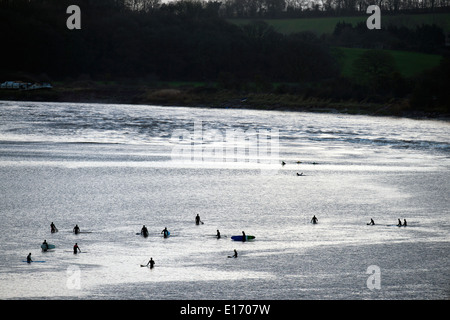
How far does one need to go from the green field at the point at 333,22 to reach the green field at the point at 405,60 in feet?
59.9

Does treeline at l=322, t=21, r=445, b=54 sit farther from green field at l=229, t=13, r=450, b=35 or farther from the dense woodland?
green field at l=229, t=13, r=450, b=35

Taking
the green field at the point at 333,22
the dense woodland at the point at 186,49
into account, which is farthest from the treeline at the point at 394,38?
the green field at the point at 333,22

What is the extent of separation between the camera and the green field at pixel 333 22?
17810 centimetres

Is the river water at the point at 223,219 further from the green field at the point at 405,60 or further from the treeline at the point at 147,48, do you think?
the green field at the point at 405,60

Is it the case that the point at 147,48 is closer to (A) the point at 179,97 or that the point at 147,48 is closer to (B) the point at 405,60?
(A) the point at 179,97

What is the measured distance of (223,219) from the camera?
92.2ft

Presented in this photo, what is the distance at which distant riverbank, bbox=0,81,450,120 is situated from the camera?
11981 cm

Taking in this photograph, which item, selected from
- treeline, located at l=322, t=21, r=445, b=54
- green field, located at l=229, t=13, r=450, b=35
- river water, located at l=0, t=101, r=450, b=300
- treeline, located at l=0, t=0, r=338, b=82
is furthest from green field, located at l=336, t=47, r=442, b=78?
river water, located at l=0, t=101, r=450, b=300

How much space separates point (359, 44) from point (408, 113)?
202 ft

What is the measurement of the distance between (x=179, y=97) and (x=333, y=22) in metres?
76.2

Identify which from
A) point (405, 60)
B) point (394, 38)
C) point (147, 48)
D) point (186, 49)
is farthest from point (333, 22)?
point (147, 48)

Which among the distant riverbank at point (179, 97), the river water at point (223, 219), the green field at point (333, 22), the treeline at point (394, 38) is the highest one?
the green field at point (333, 22)

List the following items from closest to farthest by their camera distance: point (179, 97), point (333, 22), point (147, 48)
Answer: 1. point (179, 97)
2. point (147, 48)
3. point (333, 22)

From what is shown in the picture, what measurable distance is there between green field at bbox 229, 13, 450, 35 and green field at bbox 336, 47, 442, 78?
18.2m
